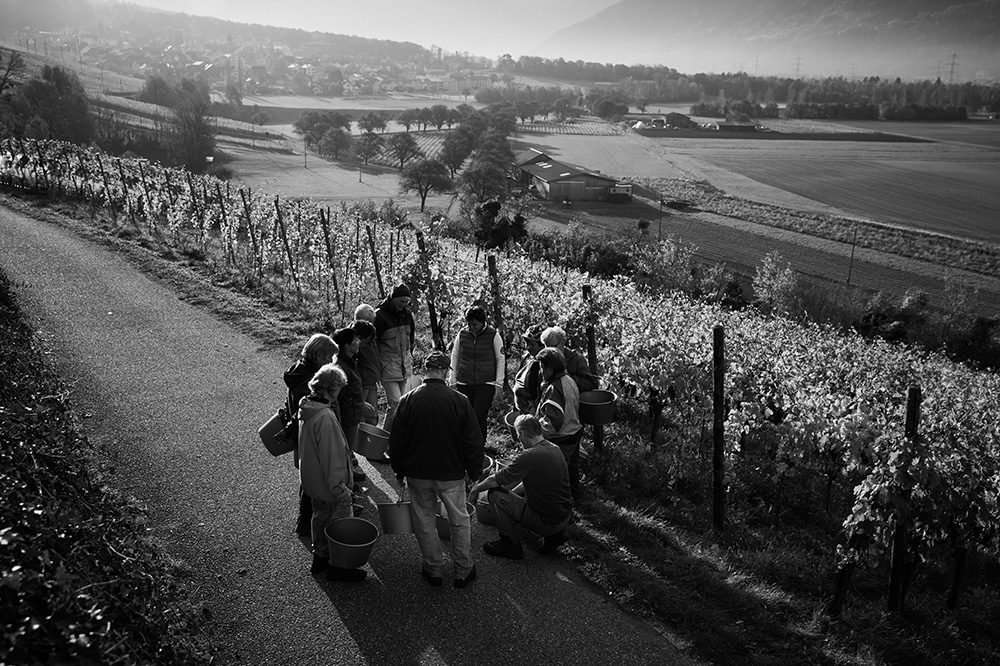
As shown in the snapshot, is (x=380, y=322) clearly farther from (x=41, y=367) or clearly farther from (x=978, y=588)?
(x=978, y=588)

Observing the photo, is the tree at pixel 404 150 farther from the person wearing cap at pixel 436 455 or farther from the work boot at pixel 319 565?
the person wearing cap at pixel 436 455

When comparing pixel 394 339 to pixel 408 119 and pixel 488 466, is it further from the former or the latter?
pixel 408 119

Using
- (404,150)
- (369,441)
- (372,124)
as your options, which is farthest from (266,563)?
(372,124)

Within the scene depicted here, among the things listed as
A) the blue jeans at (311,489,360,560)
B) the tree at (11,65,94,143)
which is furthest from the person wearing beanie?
the tree at (11,65,94,143)

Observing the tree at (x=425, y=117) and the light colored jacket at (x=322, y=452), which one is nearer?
the light colored jacket at (x=322, y=452)

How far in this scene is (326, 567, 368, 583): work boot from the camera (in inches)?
239

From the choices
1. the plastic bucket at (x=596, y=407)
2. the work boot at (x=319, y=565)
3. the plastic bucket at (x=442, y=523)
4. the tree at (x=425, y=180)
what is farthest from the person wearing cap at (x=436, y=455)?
the tree at (x=425, y=180)

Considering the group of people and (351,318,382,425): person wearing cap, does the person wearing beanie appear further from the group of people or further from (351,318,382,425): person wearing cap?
(351,318,382,425): person wearing cap

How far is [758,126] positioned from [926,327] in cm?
10663

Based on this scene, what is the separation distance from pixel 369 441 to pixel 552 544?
1974 millimetres

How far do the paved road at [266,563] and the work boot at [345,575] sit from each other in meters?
0.08

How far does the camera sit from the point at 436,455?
5785 millimetres

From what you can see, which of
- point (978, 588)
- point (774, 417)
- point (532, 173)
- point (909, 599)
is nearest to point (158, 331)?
point (774, 417)

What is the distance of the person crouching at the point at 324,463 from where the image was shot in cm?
569
